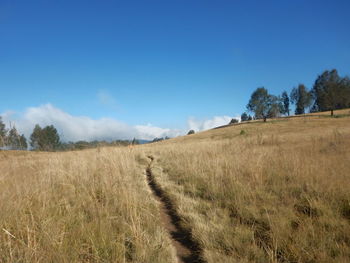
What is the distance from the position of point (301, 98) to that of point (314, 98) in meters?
25.3

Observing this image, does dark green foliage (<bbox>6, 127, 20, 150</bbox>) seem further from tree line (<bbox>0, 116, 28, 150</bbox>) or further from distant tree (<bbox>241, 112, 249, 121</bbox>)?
distant tree (<bbox>241, 112, 249, 121</bbox>)

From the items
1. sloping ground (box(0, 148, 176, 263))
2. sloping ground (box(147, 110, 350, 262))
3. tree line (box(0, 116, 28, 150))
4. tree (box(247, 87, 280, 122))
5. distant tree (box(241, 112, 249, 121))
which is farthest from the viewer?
distant tree (box(241, 112, 249, 121))

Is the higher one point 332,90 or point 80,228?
point 332,90

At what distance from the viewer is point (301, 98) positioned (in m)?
83.4

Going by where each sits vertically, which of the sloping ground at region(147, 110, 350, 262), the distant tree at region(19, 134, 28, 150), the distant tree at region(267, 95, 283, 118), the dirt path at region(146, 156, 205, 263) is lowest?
the dirt path at region(146, 156, 205, 263)

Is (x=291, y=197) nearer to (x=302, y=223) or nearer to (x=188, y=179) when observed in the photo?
(x=302, y=223)

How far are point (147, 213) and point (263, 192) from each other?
248 centimetres

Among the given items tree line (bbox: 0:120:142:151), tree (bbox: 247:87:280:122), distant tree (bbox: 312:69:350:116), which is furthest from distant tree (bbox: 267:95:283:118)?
tree line (bbox: 0:120:142:151)

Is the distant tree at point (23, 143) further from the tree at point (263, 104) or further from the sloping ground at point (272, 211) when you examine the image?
the tree at point (263, 104)

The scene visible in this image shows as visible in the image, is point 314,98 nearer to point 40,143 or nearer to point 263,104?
point 263,104

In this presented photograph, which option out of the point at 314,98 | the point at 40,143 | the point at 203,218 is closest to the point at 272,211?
the point at 203,218

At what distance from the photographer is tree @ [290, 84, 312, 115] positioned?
80188 millimetres

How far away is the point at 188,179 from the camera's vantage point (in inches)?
220

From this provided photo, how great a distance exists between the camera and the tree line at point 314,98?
159 ft
